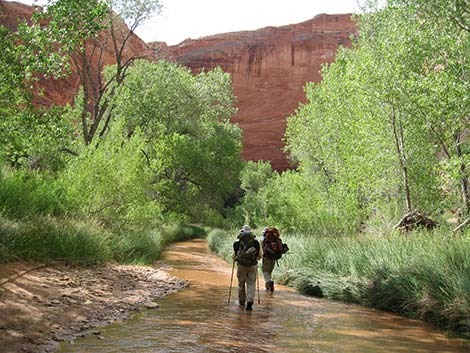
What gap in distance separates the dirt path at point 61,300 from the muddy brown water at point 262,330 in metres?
0.33

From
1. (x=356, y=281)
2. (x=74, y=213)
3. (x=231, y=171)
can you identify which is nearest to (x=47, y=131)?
(x=74, y=213)

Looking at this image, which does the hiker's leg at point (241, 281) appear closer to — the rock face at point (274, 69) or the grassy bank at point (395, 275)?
the grassy bank at point (395, 275)

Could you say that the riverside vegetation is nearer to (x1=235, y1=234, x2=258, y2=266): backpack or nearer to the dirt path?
the dirt path

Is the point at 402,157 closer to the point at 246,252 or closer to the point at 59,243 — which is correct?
the point at 246,252

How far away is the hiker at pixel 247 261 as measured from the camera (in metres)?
8.76

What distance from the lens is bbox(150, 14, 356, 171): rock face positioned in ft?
177

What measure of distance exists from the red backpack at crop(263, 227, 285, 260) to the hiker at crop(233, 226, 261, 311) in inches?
99.9

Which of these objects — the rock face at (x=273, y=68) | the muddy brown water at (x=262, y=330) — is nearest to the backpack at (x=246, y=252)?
the muddy brown water at (x=262, y=330)

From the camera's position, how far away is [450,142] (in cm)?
1762

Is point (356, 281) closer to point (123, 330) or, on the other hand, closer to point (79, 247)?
point (123, 330)

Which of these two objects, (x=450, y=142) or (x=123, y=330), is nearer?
(x=123, y=330)

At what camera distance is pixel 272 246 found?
453 inches

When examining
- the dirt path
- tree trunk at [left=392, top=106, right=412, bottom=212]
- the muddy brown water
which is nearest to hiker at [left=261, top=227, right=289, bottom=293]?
the muddy brown water

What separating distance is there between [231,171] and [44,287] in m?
29.0
